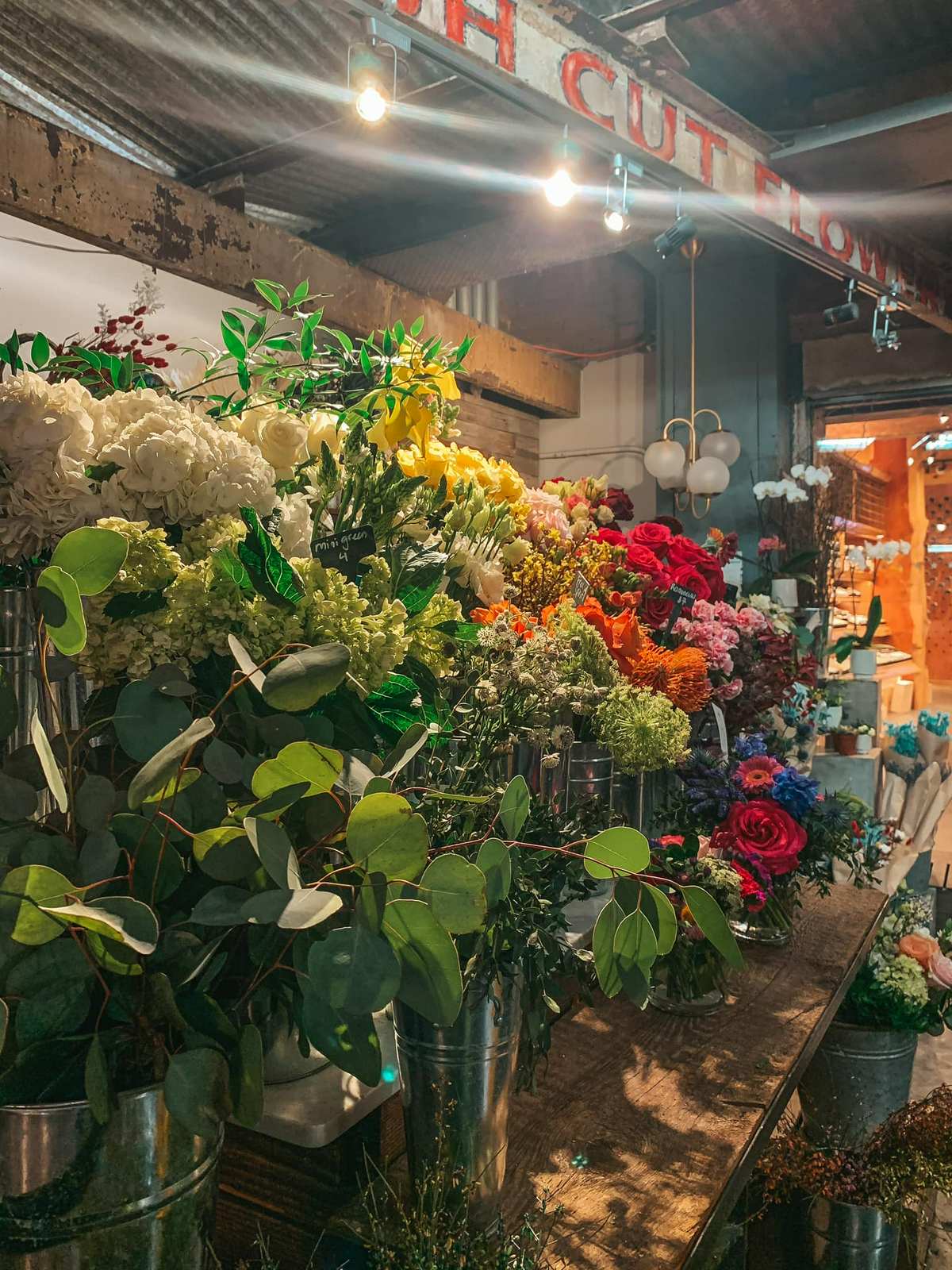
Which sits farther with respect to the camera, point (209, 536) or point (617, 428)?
point (617, 428)

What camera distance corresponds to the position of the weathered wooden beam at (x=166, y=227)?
2594 millimetres

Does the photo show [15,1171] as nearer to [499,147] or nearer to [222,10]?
[222,10]

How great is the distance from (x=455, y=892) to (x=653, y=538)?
42.8 inches

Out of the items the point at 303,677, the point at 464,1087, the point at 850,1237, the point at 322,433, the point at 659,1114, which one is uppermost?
the point at 322,433

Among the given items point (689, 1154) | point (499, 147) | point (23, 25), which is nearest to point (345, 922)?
point (689, 1154)

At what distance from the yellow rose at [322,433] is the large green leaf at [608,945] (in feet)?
1.75

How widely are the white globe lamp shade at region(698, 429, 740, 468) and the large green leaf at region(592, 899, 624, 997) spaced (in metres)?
4.25

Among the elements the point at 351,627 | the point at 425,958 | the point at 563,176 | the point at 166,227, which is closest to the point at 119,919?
the point at 425,958

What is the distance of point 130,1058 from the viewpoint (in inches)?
21.2

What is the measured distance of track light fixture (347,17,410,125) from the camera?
182 centimetres

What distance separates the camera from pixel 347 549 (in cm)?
78

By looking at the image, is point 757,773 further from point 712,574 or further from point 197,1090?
point 197,1090

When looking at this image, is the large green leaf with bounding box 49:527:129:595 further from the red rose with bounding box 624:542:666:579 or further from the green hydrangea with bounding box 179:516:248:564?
the red rose with bounding box 624:542:666:579

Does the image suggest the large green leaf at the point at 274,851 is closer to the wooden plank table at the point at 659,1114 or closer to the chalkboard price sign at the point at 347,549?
the chalkboard price sign at the point at 347,549
